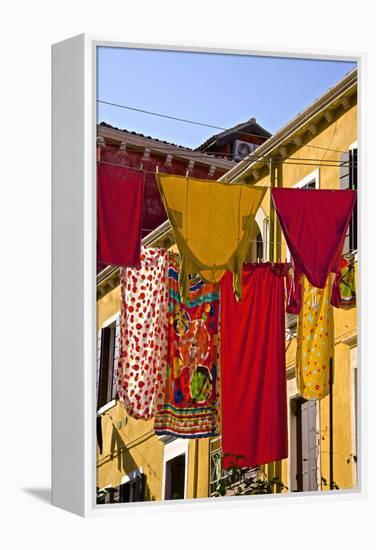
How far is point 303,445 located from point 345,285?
1.27 metres

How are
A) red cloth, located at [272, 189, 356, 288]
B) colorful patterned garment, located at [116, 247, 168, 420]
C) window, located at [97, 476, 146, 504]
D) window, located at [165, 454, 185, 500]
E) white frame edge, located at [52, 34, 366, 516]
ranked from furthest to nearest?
1. red cloth, located at [272, 189, 356, 288]
2. window, located at [165, 454, 185, 500]
3. colorful patterned garment, located at [116, 247, 168, 420]
4. window, located at [97, 476, 146, 504]
5. white frame edge, located at [52, 34, 366, 516]

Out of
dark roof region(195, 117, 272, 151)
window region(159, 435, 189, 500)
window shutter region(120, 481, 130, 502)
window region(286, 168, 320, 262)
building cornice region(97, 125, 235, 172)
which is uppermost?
dark roof region(195, 117, 272, 151)

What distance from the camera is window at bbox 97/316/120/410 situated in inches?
456

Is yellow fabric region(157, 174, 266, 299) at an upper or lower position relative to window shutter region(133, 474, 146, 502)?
upper

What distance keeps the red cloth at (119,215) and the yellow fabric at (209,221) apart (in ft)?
0.81

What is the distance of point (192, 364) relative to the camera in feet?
39.4

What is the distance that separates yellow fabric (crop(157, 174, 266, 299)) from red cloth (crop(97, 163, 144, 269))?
0.25 metres

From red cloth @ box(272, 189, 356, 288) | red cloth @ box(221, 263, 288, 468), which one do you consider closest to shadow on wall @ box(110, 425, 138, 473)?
red cloth @ box(221, 263, 288, 468)

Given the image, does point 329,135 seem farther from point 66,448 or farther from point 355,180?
Answer: point 66,448

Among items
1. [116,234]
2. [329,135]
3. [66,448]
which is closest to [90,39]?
[116,234]

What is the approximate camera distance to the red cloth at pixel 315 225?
1216cm

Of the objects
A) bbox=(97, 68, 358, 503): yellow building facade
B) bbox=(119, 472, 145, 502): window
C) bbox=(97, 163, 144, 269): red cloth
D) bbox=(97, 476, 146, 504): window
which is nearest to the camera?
bbox=(97, 163, 144, 269): red cloth

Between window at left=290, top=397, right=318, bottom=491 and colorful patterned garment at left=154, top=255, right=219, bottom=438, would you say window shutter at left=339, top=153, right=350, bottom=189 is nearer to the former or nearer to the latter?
colorful patterned garment at left=154, top=255, right=219, bottom=438

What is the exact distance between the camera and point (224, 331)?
12117 mm
